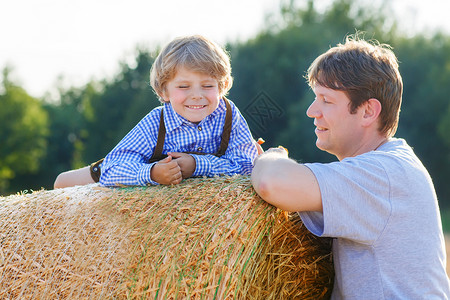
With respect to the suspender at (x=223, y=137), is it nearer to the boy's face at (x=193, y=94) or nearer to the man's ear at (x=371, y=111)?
the boy's face at (x=193, y=94)

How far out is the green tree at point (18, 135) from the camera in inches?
1566

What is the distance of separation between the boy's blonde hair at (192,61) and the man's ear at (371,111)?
961 millimetres

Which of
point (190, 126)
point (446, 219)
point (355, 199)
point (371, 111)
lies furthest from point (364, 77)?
point (446, 219)

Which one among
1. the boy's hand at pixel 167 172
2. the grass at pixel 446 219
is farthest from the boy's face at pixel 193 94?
the grass at pixel 446 219

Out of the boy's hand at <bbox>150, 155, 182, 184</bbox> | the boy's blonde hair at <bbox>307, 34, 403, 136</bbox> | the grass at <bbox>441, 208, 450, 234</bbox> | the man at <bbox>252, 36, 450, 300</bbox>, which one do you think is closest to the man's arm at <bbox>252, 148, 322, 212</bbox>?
the man at <bbox>252, 36, 450, 300</bbox>

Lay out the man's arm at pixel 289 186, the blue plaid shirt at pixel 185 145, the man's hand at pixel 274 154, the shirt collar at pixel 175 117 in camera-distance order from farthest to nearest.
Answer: the shirt collar at pixel 175 117 → the blue plaid shirt at pixel 185 145 → the man's hand at pixel 274 154 → the man's arm at pixel 289 186

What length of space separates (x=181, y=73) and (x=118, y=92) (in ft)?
91.3

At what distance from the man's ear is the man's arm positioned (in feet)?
2.37

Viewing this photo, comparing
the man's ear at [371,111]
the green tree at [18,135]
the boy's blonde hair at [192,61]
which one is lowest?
the green tree at [18,135]

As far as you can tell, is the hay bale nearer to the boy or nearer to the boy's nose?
the boy

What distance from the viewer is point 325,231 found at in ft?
9.62

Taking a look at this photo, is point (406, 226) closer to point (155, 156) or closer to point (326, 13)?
point (155, 156)

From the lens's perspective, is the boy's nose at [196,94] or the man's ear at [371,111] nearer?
the man's ear at [371,111]

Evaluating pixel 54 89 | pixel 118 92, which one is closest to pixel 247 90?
pixel 118 92
